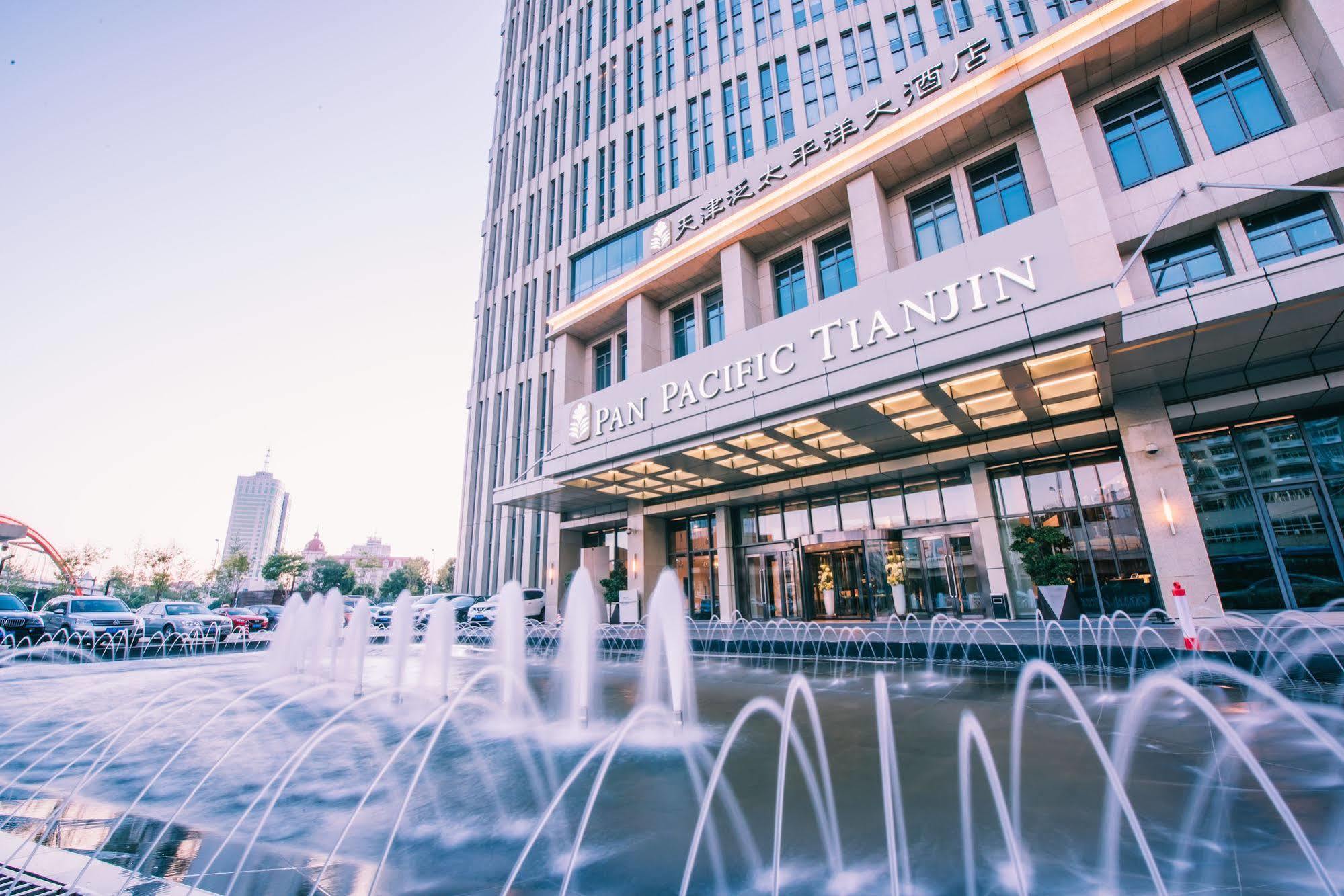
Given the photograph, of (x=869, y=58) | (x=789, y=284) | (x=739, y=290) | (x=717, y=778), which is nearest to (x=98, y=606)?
(x=717, y=778)

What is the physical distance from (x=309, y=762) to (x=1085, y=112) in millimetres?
20121

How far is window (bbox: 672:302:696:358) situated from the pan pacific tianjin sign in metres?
4.63

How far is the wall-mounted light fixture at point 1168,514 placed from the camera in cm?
1115

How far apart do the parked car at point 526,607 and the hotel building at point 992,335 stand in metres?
0.82

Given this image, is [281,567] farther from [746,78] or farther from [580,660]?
[580,660]

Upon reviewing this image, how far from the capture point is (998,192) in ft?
47.7

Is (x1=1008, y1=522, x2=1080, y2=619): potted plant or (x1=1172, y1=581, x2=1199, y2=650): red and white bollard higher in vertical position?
(x1=1008, y1=522, x2=1080, y2=619): potted plant

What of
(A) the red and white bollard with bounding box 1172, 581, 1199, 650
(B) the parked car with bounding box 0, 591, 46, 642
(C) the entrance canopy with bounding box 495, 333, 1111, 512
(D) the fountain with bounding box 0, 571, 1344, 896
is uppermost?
(C) the entrance canopy with bounding box 495, 333, 1111, 512

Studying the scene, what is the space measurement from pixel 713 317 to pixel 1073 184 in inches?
428

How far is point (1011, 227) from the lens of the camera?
35.4 ft

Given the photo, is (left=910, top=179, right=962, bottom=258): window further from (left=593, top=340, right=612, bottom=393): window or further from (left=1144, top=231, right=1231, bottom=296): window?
(left=593, top=340, right=612, bottom=393): window

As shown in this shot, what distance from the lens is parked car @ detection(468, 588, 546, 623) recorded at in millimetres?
21891

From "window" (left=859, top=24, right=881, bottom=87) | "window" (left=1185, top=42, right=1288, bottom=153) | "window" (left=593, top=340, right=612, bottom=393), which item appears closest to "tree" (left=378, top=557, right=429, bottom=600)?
"window" (left=593, top=340, right=612, bottom=393)

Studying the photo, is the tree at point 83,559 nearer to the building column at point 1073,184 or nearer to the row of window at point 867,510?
the row of window at point 867,510
